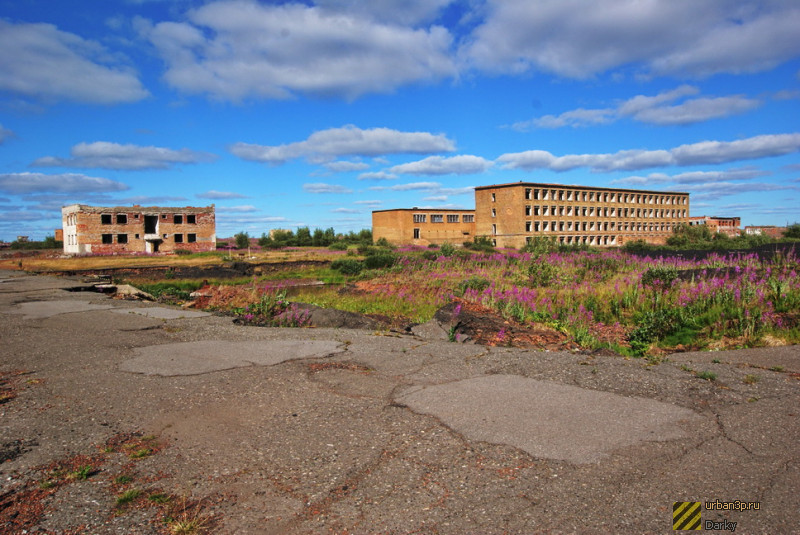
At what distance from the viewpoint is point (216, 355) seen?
23.8 feet

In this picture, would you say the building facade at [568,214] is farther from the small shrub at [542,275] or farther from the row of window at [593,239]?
the small shrub at [542,275]

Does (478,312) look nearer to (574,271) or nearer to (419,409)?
(419,409)

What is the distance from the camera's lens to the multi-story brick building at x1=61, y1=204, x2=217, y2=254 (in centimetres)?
4878

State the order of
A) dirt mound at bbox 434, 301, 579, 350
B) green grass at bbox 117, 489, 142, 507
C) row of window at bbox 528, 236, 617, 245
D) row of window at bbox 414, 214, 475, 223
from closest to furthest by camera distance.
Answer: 1. green grass at bbox 117, 489, 142, 507
2. dirt mound at bbox 434, 301, 579, 350
3. row of window at bbox 414, 214, 475, 223
4. row of window at bbox 528, 236, 617, 245

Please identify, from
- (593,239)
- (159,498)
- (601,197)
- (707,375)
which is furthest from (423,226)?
(159,498)

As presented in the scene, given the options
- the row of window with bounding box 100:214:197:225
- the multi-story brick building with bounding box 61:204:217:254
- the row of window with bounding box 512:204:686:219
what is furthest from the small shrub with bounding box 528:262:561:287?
the row of window with bounding box 512:204:686:219

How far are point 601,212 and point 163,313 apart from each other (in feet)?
245

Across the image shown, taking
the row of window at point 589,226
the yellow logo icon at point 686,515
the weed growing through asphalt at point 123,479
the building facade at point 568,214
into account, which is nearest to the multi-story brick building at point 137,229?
the building facade at point 568,214

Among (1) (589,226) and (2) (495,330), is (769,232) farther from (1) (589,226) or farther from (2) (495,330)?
(2) (495,330)

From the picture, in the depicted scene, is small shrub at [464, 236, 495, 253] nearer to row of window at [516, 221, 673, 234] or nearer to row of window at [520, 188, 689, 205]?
row of window at [516, 221, 673, 234]

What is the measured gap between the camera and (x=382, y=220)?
6856 centimetres

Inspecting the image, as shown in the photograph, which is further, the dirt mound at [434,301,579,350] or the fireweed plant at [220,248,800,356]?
the fireweed plant at [220,248,800,356]

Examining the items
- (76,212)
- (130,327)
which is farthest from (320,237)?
(130,327)

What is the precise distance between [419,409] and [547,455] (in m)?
1.45
